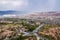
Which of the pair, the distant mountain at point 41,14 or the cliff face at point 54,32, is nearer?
the cliff face at point 54,32

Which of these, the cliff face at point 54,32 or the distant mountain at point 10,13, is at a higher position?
the distant mountain at point 10,13

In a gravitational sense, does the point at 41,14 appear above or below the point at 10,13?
below

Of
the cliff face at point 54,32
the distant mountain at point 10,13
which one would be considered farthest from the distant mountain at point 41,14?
the cliff face at point 54,32

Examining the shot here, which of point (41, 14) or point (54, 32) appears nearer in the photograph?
point (54, 32)

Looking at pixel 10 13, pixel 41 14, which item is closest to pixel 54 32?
pixel 41 14

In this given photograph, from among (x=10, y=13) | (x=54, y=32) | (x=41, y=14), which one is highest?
(x=10, y=13)

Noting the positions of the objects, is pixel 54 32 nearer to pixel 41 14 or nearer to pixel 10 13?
pixel 41 14

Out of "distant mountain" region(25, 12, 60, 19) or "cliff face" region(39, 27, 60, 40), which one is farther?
"distant mountain" region(25, 12, 60, 19)

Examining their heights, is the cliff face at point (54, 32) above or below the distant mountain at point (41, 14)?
below

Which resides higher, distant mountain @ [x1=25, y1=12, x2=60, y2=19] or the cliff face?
distant mountain @ [x1=25, y1=12, x2=60, y2=19]

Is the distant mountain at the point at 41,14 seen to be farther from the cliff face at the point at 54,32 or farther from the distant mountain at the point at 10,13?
the cliff face at the point at 54,32

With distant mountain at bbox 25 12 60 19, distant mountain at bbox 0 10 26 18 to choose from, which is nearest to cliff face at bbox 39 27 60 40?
distant mountain at bbox 25 12 60 19

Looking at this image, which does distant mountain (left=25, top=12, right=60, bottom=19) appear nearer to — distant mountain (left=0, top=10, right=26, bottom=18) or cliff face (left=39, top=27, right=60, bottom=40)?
distant mountain (left=0, top=10, right=26, bottom=18)
